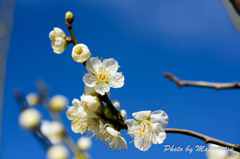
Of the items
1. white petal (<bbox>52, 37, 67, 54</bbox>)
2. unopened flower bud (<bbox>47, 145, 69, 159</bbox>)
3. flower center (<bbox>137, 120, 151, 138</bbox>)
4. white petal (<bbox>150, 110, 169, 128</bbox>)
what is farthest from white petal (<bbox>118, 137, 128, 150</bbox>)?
unopened flower bud (<bbox>47, 145, 69, 159</bbox>)

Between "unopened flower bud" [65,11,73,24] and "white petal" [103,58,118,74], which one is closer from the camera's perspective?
"unopened flower bud" [65,11,73,24]

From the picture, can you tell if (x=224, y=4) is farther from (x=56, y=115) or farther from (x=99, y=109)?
A: (x=99, y=109)

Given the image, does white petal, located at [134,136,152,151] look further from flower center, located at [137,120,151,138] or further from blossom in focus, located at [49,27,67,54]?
blossom in focus, located at [49,27,67,54]

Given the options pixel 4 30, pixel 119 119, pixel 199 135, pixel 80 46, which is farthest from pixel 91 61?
pixel 199 135

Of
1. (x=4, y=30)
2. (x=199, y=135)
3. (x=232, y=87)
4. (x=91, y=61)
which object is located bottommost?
(x=199, y=135)

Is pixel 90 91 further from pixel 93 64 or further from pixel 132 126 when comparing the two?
pixel 132 126

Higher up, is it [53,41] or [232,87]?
[53,41]
